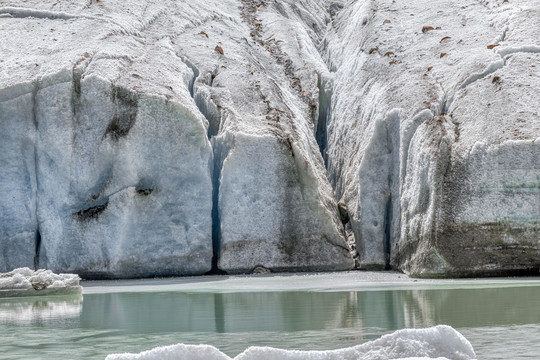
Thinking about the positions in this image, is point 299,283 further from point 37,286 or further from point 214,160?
point 214,160

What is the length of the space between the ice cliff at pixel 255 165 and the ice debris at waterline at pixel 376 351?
853 cm

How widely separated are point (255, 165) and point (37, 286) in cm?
509

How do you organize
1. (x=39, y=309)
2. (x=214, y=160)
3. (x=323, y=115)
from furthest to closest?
(x=323, y=115), (x=214, y=160), (x=39, y=309)

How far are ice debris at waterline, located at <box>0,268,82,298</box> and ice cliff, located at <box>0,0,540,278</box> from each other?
3.04m

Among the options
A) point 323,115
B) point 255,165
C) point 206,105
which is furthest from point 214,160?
point 323,115

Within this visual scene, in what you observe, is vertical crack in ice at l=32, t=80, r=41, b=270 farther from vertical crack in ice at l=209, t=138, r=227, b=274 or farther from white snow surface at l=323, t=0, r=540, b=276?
white snow surface at l=323, t=0, r=540, b=276

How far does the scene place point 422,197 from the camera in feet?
47.0

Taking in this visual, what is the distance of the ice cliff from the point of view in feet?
44.4

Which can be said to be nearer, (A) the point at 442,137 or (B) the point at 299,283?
(B) the point at 299,283

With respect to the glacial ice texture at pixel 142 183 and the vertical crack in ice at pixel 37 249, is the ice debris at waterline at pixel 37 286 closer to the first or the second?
the glacial ice texture at pixel 142 183

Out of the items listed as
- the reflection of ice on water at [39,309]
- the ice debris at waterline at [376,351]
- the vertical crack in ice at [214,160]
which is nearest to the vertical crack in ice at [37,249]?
the vertical crack in ice at [214,160]

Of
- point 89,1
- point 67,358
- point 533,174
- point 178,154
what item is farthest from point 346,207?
point 67,358

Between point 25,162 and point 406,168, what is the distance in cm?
698

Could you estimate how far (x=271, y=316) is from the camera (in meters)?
8.38
